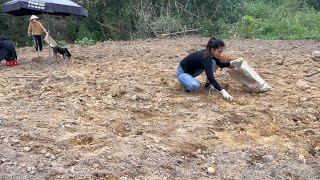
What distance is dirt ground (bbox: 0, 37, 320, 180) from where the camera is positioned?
12.7ft

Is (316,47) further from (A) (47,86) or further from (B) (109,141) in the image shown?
(B) (109,141)

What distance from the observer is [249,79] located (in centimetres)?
609

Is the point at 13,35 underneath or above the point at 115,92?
underneath

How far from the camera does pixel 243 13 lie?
16203mm

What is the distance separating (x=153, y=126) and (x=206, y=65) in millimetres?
1289

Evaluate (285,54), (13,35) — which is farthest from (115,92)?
(13,35)

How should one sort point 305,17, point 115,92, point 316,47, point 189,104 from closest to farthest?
point 189,104 < point 115,92 < point 316,47 < point 305,17

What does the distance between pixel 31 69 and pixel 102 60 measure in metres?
1.50

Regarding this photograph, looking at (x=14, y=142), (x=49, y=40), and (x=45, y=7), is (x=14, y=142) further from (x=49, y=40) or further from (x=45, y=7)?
(x=49, y=40)

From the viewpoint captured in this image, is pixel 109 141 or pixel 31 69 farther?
pixel 31 69

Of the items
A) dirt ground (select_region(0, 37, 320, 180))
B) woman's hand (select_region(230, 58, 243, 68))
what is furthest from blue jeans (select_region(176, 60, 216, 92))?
woman's hand (select_region(230, 58, 243, 68))

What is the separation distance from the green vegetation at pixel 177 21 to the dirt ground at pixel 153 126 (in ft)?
18.4

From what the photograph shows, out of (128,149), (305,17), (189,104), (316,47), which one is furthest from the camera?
(305,17)

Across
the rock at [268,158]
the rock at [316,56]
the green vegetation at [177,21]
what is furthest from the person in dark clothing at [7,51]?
the rock at [268,158]
